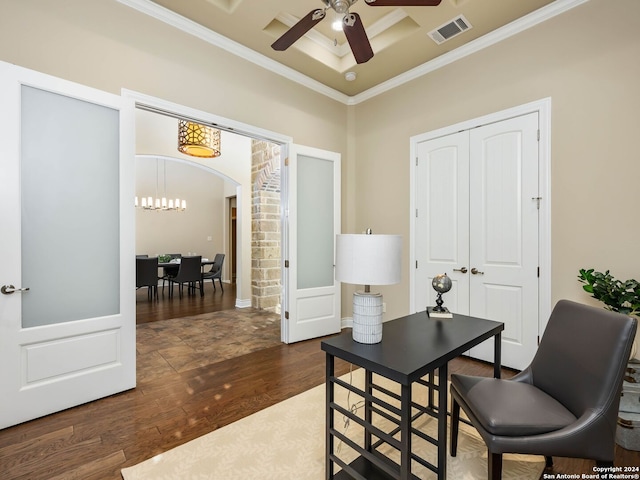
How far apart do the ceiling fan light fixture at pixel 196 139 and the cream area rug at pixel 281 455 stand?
439 centimetres

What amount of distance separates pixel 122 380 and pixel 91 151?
180 centimetres

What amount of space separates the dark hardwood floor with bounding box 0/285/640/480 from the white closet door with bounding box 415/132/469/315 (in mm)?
823

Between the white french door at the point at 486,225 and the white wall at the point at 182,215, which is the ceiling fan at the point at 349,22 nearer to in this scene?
the white french door at the point at 486,225

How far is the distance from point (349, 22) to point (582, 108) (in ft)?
6.68

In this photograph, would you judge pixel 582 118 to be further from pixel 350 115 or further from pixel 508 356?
pixel 350 115

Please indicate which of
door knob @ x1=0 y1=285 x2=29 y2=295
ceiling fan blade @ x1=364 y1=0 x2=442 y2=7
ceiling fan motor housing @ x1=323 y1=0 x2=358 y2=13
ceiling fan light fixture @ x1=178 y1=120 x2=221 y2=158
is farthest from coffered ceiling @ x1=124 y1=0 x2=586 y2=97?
door knob @ x1=0 y1=285 x2=29 y2=295

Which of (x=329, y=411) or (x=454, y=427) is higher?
(x=329, y=411)

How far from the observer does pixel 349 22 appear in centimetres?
209

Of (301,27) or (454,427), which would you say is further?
(301,27)

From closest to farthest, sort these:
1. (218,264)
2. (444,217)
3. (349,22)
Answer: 1. (349,22)
2. (444,217)
3. (218,264)

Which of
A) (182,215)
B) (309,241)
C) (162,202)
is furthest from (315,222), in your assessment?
(182,215)

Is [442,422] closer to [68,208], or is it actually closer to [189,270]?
[68,208]

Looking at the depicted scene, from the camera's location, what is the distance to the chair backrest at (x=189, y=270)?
672 centimetres

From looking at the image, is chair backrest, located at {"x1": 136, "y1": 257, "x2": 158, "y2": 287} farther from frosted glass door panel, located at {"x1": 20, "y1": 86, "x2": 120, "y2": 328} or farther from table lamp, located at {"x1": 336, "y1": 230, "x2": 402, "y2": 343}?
table lamp, located at {"x1": 336, "y1": 230, "x2": 402, "y2": 343}
